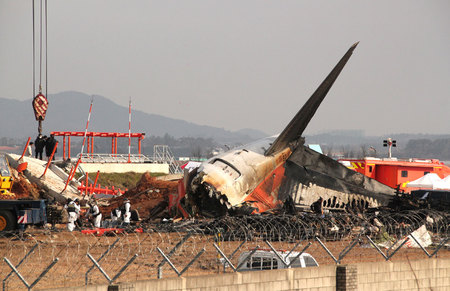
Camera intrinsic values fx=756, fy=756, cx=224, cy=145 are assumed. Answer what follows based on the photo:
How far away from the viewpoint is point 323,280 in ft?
54.0

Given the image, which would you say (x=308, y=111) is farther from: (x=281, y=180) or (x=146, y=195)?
(x=146, y=195)

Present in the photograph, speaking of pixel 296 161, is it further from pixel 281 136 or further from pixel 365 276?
pixel 365 276

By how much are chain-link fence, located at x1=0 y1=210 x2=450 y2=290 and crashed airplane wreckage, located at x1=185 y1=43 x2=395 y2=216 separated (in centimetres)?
305

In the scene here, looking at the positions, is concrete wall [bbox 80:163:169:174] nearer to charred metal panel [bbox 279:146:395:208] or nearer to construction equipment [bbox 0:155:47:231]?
charred metal panel [bbox 279:146:395:208]

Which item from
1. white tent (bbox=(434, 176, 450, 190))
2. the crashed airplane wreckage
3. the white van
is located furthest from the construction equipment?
white tent (bbox=(434, 176, 450, 190))

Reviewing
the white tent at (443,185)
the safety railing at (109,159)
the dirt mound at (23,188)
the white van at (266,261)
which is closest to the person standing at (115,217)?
the dirt mound at (23,188)

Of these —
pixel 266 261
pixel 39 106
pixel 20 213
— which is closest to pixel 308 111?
pixel 20 213

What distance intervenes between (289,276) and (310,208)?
765 inches

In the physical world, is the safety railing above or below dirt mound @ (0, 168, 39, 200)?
above

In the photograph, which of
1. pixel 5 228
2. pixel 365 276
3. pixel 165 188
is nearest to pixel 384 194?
pixel 165 188

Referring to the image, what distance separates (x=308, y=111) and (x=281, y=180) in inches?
136

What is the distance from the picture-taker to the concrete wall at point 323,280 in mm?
13969

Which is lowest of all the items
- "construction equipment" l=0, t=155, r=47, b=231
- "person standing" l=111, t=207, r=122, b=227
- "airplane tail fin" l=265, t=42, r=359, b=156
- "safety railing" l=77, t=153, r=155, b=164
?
"person standing" l=111, t=207, r=122, b=227

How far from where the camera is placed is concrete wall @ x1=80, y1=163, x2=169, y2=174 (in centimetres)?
6153
